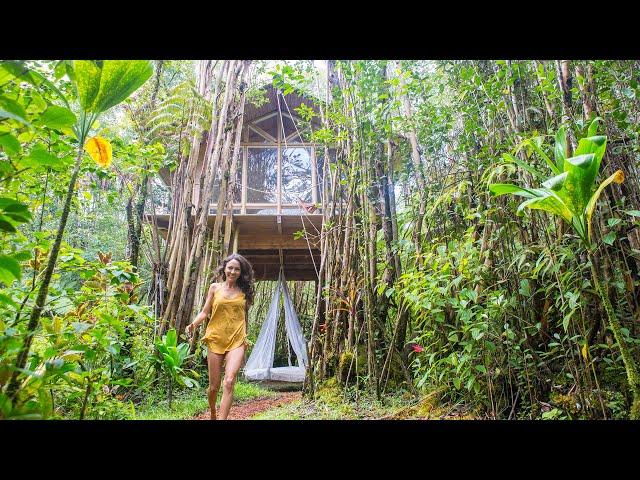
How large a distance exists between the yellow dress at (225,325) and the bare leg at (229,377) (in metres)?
0.04

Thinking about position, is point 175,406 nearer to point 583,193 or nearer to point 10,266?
point 10,266

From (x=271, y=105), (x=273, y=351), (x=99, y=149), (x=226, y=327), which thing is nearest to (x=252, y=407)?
(x=273, y=351)

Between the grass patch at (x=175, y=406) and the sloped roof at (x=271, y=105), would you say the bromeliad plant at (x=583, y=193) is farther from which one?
the sloped roof at (x=271, y=105)

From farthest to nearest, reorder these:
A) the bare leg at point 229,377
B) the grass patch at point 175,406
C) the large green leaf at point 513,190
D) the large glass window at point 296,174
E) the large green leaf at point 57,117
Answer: the large glass window at point 296,174 → the grass patch at point 175,406 → the bare leg at point 229,377 → the large green leaf at point 513,190 → the large green leaf at point 57,117

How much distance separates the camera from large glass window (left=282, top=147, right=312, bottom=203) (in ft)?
18.5

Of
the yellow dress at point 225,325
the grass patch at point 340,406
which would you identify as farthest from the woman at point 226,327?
the grass patch at point 340,406

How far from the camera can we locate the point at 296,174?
230 inches

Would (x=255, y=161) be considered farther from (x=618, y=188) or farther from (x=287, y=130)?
(x=618, y=188)

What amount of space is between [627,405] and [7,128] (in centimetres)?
261

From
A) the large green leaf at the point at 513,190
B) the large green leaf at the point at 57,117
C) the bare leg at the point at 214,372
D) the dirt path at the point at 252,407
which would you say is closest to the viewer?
the large green leaf at the point at 57,117

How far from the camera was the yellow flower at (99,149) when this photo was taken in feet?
5.28

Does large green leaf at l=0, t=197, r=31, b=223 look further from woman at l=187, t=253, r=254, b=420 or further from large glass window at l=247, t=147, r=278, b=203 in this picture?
large glass window at l=247, t=147, r=278, b=203

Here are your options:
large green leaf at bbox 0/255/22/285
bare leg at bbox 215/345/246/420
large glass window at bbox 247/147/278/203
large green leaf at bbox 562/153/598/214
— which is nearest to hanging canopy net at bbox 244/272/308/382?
large glass window at bbox 247/147/278/203
